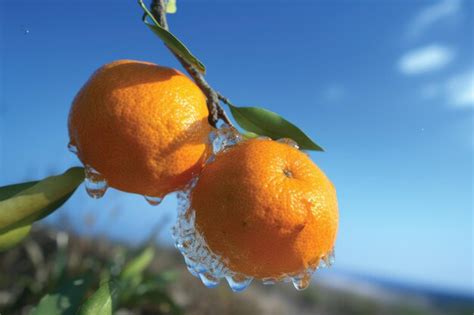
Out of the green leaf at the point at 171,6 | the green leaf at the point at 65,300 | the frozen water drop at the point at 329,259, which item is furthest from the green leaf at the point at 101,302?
the green leaf at the point at 171,6

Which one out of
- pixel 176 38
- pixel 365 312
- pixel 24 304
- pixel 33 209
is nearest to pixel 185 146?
pixel 176 38

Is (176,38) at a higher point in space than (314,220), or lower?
higher

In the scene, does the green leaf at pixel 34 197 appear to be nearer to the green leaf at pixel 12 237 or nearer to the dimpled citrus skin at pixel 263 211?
the green leaf at pixel 12 237

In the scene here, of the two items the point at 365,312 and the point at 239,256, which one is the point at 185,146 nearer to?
the point at 239,256

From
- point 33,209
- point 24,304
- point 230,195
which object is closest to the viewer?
point 230,195

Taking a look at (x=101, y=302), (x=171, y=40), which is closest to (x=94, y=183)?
(x=101, y=302)

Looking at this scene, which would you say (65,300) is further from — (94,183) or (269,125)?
(269,125)
